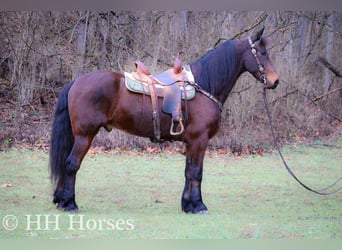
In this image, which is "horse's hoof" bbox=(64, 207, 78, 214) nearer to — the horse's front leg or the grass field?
the grass field

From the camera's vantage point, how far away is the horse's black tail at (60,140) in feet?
14.5

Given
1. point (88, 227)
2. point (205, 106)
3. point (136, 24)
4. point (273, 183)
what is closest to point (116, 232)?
point (88, 227)

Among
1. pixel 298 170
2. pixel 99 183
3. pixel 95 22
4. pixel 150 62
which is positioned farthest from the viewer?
pixel 95 22

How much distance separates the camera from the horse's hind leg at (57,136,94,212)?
14.3 feet

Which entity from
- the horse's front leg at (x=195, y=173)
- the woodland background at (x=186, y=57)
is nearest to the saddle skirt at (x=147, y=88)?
the horse's front leg at (x=195, y=173)

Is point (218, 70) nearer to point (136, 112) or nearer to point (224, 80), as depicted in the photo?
point (224, 80)

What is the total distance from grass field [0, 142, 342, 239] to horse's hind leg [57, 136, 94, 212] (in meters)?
0.11

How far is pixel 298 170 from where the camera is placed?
260 inches

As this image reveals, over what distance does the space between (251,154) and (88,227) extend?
350 cm

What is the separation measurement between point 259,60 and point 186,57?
9.52ft

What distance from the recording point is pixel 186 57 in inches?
290

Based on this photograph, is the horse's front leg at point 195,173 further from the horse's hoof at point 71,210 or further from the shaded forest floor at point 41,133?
the shaded forest floor at point 41,133

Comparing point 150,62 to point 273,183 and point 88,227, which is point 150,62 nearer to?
point 273,183

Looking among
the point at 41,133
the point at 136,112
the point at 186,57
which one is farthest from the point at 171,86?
the point at 41,133
